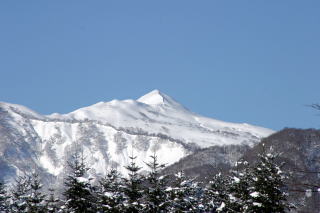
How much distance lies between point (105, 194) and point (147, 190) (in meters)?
3.00

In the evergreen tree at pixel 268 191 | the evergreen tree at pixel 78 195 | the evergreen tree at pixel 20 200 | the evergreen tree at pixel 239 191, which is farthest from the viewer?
the evergreen tree at pixel 20 200

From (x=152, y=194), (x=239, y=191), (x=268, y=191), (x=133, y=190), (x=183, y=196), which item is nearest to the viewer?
(x=268, y=191)

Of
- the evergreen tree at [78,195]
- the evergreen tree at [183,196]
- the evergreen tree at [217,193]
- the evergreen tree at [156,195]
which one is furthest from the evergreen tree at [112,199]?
the evergreen tree at [217,193]

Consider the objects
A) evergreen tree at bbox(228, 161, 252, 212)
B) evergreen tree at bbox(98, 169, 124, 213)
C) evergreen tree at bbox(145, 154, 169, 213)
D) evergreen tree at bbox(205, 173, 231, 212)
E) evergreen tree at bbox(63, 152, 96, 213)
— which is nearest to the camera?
evergreen tree at bbox(98, 169, 124, 213)

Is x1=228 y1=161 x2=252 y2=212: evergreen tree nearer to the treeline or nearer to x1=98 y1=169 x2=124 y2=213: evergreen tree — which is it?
the treeline

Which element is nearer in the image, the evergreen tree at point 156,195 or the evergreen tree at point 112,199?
the evergreen tree at point 112,199

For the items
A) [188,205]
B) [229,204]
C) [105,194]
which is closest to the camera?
[105,194]

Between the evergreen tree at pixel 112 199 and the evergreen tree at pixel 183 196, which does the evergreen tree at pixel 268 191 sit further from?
the evergreen tree at pixel 112 199

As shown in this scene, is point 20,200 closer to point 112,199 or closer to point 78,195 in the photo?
point 78,195

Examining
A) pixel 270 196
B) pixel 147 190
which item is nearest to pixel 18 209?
pixel 147 190

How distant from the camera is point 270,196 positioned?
1554 inches

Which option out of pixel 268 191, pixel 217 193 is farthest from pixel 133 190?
pixel 217 193

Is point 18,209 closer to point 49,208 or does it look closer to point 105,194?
point 49,208

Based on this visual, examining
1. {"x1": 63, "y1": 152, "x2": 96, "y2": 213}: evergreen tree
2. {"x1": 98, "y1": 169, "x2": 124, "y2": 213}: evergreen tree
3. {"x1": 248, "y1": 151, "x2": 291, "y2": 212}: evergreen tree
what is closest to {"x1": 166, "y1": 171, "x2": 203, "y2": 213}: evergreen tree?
{"x1": 98, "y1": 169, "x2": 124, "y2": 213}: evergreen tree
